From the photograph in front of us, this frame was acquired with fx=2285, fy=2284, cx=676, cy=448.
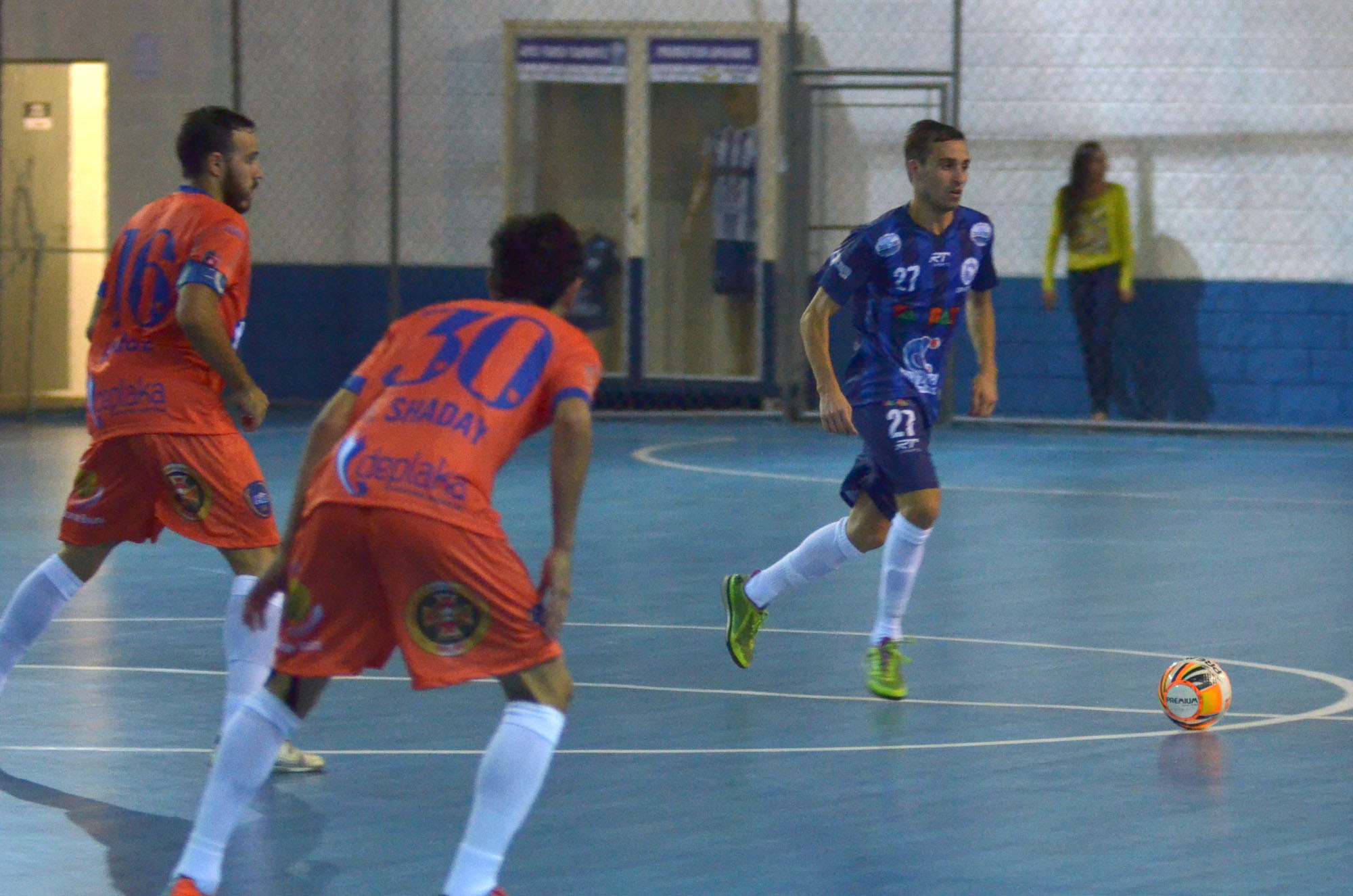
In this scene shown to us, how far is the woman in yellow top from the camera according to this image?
15.9m

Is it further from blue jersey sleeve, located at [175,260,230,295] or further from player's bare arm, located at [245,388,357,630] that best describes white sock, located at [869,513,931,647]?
player's bare arm, located at [245,388,357,630]

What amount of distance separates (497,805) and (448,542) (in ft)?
1.68

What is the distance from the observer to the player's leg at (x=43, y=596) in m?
6.12

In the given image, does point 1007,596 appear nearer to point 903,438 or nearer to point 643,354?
point 903,438

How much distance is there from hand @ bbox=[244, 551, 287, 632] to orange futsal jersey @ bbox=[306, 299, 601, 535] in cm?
17

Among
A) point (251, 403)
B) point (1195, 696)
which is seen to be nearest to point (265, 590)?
point (251, 403)

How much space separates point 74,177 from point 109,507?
1197 centimetres

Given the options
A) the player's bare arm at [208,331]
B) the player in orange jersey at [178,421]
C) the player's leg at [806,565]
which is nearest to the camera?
the player's bare arm at [208,331]

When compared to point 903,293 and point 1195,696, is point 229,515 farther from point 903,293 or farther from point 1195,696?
point 1195,696

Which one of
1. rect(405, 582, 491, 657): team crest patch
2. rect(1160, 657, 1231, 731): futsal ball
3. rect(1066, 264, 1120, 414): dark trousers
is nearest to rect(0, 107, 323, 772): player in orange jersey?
rect(405, 582, 491, 657): team crest patch

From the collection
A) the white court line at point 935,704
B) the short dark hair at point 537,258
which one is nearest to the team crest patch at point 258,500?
the white court line at point 935,704

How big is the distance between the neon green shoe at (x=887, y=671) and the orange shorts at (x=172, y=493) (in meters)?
1.97

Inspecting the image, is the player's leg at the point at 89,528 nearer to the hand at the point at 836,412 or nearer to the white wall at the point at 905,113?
the hand at the point at 836,412

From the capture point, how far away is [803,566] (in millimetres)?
7555
